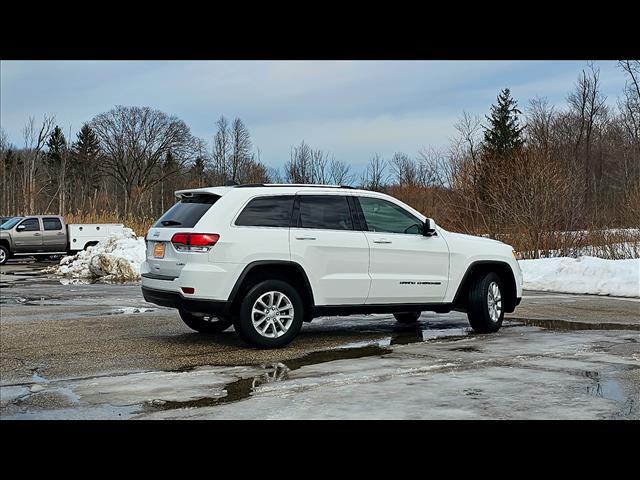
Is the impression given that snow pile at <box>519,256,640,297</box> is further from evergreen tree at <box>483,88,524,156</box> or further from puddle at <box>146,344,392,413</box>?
evergreen tree at <box>483,88,524,156</box>

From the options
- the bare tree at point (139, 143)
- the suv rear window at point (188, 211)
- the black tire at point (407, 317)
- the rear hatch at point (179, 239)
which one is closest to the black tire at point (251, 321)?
the rear hatch at point (179, 239)

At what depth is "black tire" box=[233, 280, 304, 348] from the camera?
27.1ft

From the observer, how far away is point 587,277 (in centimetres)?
1770

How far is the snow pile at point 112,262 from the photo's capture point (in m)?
22.0

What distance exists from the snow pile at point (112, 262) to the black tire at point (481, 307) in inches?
542

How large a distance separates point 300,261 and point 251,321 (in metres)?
0.93

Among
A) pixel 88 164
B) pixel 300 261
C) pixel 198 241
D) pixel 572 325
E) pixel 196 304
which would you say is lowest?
pixel 572 325

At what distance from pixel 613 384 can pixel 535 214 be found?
1725 centimetres

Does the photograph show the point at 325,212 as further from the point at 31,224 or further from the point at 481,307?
the point at 31,224

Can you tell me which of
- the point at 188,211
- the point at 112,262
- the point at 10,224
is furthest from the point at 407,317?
the point at 10,224

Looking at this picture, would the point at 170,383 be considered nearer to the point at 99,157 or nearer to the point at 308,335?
the point at 308,335

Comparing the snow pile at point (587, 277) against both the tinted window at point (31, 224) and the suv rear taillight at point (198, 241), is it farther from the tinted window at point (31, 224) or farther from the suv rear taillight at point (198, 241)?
the tinted window at point (31, 224)
